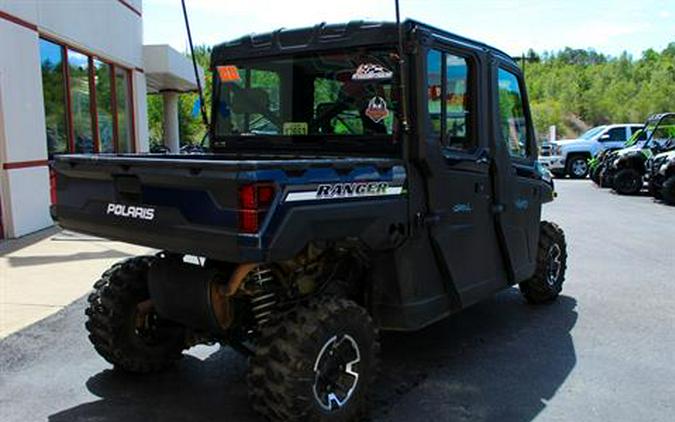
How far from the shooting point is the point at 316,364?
3.53m

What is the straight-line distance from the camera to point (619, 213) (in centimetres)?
1366

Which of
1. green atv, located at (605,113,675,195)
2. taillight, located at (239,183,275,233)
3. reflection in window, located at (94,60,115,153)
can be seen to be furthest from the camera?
green atv, located at (605,113,675,195)

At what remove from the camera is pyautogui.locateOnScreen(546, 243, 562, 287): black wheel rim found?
6309 millimetres

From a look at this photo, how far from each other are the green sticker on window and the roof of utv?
503 millimetres

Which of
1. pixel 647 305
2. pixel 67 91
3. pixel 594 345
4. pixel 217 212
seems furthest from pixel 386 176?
pixel 67 91

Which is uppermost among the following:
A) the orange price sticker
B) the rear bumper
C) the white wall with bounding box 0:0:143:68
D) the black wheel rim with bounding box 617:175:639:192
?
the white wall with bounding box 0:0:143:68

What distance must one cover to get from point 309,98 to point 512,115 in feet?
5.68

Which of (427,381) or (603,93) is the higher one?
(603,93)

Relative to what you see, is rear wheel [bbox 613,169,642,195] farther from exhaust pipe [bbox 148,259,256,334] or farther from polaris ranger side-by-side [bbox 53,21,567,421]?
exhaust pipe [bbox 148,259,256,334]

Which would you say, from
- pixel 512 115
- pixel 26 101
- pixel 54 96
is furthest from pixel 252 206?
pixel 54 96

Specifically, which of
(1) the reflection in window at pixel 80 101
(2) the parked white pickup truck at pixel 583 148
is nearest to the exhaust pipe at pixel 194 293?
(1) the reflection in window at pixel 80 101

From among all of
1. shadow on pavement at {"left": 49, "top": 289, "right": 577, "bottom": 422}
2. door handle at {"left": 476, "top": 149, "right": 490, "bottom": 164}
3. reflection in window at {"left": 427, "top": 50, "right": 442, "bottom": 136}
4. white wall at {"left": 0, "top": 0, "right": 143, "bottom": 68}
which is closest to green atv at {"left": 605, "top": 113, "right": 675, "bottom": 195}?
white wall at {"left": 0, "top": 0, "right": 143, "bottom": 68}

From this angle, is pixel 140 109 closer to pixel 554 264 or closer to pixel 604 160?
pixel 554 264

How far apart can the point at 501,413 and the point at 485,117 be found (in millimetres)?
2044
